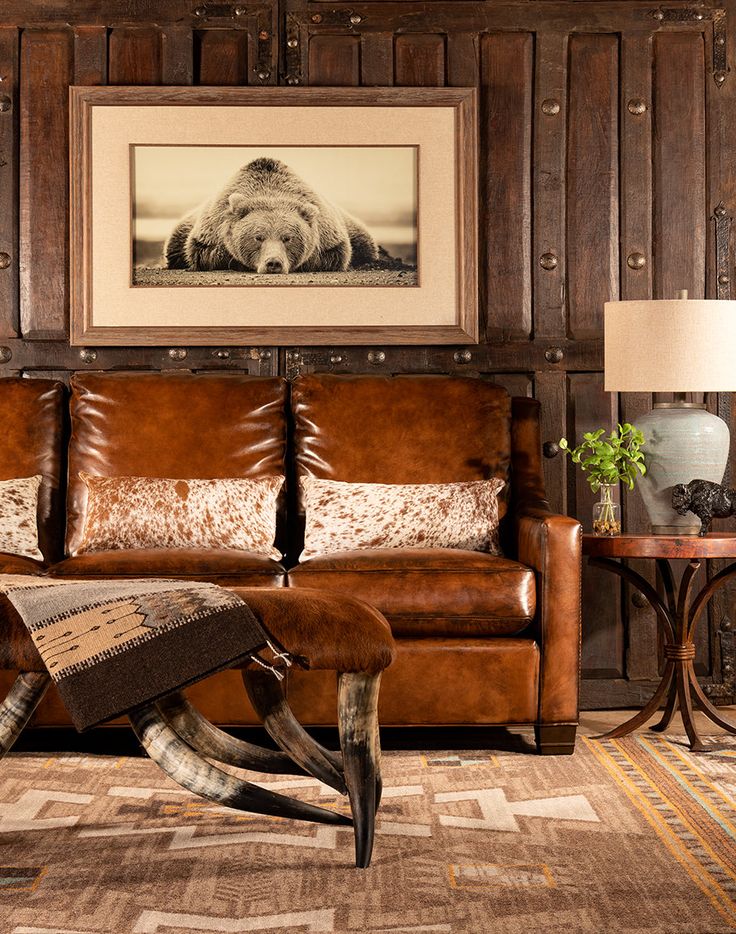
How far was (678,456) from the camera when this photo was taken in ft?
11.7

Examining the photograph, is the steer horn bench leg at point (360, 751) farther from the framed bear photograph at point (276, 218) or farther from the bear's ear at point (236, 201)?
the bear's ear at point (236, 201)

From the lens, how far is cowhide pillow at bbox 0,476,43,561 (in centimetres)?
347

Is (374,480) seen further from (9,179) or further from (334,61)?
(9,179)

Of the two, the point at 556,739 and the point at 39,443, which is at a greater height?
the point at 39,443

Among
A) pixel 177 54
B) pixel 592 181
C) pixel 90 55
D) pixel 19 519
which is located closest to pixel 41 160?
pixel 90 55

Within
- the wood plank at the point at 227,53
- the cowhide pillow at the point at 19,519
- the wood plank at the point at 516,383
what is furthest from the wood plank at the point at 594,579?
the cowhide pillow at the point at 19,519

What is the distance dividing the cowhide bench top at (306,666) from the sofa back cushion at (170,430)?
4.95 ft

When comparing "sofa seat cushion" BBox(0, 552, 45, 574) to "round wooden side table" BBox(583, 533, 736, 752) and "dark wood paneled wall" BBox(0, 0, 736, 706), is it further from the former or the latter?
"round wooden side table" BBox(583, 533, 736, 752)

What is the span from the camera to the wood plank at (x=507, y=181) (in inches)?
161

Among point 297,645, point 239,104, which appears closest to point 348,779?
point 297,645

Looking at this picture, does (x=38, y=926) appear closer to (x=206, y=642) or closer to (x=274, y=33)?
(x=206, y=642)

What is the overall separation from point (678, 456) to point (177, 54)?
2228 mm

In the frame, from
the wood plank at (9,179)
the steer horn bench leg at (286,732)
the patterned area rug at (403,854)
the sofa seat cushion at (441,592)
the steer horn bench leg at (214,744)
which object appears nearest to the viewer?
the patterned area rug at (403,854)

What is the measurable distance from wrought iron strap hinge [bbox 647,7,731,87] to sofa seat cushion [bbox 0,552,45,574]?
283 cm
